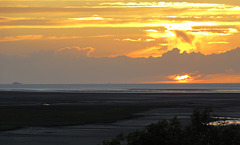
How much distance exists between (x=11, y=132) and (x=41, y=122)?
942cm

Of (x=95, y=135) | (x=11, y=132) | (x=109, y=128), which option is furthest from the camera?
(x=109, y=128)

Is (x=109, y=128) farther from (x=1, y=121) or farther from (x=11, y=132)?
(x=1, y=121)

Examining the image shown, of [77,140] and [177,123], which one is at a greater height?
[177,123]

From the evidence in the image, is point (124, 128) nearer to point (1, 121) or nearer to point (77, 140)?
point (77, 140)

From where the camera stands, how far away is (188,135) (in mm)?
16719

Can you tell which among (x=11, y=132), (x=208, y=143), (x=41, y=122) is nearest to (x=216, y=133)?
(x=208, y=143)

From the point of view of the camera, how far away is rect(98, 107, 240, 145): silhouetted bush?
653 inches

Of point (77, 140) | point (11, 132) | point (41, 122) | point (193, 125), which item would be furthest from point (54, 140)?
point (193, 125)

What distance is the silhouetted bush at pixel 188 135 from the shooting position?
16.6 m

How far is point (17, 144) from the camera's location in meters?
39.3

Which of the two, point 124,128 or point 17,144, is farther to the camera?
point 124,128

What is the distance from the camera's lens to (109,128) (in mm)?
50750

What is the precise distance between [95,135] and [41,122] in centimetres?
1427

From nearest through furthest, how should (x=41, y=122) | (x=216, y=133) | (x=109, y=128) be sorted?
(x=216, y=133)
(x=109, y=128)
(x=41, y=122)
